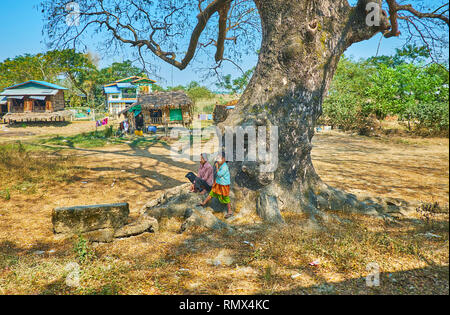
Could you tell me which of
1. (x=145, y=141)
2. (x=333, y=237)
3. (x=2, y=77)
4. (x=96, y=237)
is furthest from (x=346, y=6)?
(x=2, y=77)

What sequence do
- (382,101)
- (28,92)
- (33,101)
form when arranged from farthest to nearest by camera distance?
(33,101)
(28,92)
(382,101)

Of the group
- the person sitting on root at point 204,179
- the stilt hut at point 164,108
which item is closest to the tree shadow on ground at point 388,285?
the person sitting on root at point 204,179

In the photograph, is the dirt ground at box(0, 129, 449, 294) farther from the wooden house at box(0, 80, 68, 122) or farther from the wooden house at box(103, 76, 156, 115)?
the wooden house at box(103, 76, 156, 115)

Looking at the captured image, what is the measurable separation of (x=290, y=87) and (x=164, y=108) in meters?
17.1

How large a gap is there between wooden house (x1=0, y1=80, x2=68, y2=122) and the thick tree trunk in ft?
98.9

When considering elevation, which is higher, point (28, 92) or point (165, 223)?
point (28, 92)

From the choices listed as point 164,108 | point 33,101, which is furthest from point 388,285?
point 33,101

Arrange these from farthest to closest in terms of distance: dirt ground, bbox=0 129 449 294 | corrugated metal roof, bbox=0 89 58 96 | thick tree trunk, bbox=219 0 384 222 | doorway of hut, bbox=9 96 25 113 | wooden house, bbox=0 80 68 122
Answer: doorway of hut, bbox=9 96 25 113 < corrugated metal roof, bbox=0 89 58 96 < wooden house, bbox=0 80 68 122 < thick tree trunk, bbox=219 0 384 222 < dirt ground, bbox=0 129 449 294

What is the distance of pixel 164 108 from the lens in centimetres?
2108

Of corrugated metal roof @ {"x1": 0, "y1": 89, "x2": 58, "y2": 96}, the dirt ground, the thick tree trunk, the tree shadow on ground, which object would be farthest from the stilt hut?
the tree shadow on ground

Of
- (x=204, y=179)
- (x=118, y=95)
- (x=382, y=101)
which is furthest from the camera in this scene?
(x=118, y=95)

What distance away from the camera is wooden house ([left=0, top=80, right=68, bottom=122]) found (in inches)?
1120

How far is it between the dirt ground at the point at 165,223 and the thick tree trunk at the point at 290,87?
3.19ft

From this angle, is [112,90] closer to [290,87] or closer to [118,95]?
[118,95]
